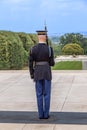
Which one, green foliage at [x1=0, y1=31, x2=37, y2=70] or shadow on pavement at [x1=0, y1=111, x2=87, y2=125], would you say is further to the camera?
green foliage at [x1=0, y1=31, x2=37, y2=70]

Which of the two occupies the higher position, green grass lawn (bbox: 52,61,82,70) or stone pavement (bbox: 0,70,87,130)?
stone pavement (bbox: 0,70,87,130)

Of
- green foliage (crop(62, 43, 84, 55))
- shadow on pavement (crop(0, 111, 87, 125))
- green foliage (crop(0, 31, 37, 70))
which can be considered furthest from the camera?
green foliage (crop(62, 43, 84, 55))

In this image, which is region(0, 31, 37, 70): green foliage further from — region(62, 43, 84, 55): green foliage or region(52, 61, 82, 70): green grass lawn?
region(62, 43, 84, 55): green foliage

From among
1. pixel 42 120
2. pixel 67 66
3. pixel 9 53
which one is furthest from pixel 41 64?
pixel 67 66

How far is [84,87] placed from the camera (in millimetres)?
10734

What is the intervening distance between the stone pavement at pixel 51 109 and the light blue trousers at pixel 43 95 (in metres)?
0.14

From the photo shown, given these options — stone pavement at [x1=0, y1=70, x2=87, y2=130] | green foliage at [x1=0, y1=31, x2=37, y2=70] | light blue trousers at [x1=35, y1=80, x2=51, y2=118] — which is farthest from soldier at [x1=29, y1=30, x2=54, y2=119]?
green foliage at [x1=0, y1=31, x2=37, y2=70]

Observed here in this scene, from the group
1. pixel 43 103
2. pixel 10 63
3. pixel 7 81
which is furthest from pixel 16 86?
pixel 10 63

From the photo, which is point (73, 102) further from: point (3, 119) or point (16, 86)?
point (16, 86)

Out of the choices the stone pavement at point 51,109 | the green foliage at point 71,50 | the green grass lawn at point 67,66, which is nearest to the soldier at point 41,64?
the stone pavement at point 51,109

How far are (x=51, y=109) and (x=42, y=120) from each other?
3.32 ft

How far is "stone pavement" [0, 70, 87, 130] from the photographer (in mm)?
6117

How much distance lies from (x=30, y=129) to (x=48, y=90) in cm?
86

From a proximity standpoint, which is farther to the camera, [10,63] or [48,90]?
[10,63]
